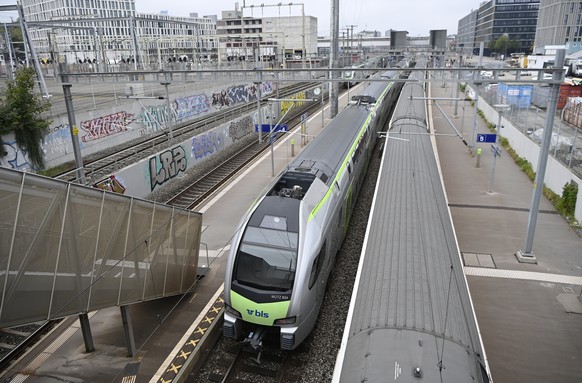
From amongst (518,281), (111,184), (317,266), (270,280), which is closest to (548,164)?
(518,281)

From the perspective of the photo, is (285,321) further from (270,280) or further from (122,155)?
(122,155)

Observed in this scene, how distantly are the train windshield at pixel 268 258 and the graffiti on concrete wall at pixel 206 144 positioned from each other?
1491 centimetres

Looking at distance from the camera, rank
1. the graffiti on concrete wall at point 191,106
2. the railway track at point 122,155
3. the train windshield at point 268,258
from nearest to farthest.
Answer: the train windshield at point 268,258 → the railway track at point 122,155 → the graffiti on concrete wall at point 191,106

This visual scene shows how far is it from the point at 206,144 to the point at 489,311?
1811 cm

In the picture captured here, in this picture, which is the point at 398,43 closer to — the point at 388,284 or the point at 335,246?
the point at 335,246

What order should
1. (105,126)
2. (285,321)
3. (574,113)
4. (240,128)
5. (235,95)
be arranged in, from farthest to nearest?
(235,95), (240,128), (105,126), (574,113), (285,321)

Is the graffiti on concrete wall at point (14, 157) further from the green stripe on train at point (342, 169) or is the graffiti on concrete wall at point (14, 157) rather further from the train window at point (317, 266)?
the train window at point (317, 266)

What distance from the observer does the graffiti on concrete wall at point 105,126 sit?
72.9 ft

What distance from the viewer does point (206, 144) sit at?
24.4 m

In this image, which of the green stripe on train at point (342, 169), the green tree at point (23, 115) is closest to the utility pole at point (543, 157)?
the green stripe on train at point (342, 169)

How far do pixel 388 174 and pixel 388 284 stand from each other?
251 inches

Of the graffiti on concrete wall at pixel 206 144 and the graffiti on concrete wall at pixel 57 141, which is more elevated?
the graffiti on concrete wall at pixel 57 141

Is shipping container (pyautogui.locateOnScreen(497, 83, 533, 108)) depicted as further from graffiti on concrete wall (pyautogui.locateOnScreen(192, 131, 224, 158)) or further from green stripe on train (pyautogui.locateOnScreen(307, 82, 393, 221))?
graffiti on concrete wall (pyautogui.locateOnScreen(192, 131, 224, 158))

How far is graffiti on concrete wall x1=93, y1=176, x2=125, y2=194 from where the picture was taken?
1584 cm
